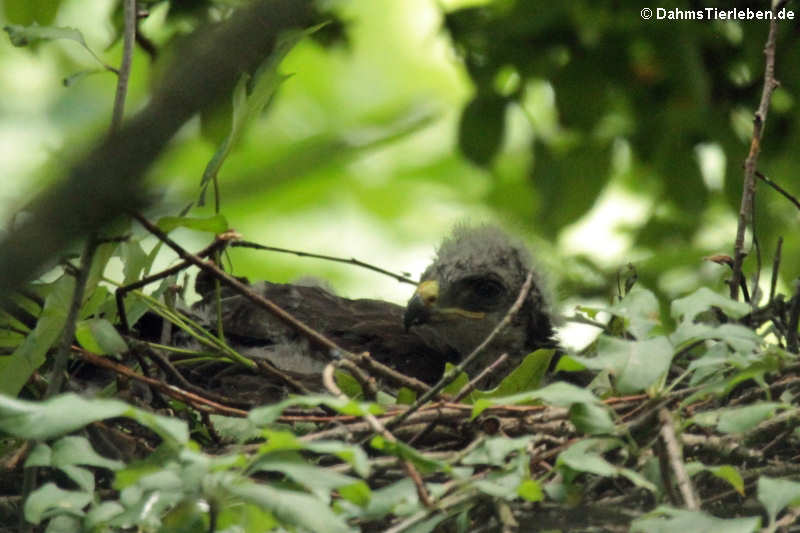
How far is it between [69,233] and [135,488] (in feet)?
2.84

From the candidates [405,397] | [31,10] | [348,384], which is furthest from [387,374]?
[31,10]

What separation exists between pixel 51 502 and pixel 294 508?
1.48 feet

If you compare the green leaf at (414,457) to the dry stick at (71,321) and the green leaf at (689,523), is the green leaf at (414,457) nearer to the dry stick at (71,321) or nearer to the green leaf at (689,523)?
the green leaf at (689,523)

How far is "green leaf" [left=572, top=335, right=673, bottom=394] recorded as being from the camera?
166 cm

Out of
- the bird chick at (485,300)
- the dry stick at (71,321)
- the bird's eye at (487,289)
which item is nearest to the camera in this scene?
the dry stick at (71,321)

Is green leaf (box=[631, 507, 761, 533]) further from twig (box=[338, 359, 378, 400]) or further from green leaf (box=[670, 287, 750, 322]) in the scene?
twig (box=[338, 359, 378, 400])

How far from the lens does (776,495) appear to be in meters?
1.49

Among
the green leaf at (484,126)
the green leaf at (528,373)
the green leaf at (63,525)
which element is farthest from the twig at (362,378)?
the green leaf at (484,126)

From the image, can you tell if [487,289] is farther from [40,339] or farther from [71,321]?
[71,321]

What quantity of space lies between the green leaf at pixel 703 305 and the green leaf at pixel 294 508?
2.65 feet

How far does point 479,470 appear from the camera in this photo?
2.02 metres

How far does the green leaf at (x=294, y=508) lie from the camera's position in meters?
1.31

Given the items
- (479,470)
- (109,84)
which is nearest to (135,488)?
(479,470)

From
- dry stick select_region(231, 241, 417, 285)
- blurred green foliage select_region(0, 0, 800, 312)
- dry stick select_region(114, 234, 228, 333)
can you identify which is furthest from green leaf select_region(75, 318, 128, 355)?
blurred green foliage select_region(0, 0, 800, 312)
